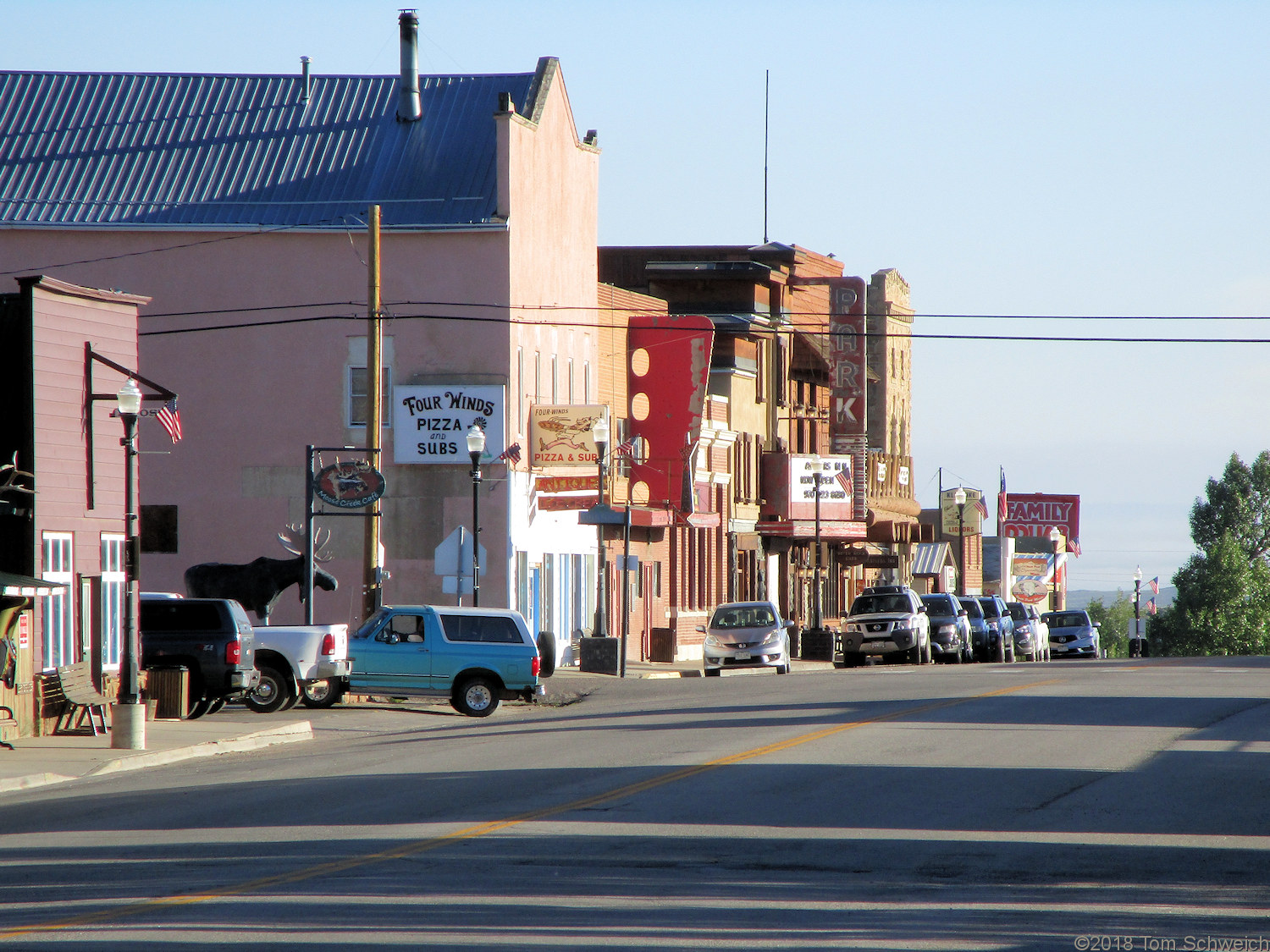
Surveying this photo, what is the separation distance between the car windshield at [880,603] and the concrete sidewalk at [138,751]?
68.7ft

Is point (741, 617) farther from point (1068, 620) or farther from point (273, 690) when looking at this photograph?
point (1068, 620)

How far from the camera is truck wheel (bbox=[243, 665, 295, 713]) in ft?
87.6

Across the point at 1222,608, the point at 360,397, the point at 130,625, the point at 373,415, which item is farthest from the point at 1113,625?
the point at 130,625

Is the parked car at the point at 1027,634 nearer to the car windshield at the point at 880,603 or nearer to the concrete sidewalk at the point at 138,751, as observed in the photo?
the car windshield at the point at 880,603

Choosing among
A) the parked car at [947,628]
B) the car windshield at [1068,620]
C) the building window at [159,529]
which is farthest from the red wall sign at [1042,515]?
the building window at [159,529]

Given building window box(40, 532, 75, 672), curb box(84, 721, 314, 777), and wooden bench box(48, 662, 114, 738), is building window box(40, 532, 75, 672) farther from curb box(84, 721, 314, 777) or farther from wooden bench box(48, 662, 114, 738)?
curb box(84, 721, 314, 777)

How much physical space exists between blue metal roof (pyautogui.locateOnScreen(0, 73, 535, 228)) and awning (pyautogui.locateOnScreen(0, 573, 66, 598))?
65.1 ft

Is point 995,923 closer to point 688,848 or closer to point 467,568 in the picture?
point 688,848

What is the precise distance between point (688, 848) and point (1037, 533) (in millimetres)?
112734

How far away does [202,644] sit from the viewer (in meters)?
24.8

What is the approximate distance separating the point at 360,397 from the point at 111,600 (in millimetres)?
15856

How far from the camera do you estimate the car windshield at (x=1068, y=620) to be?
5803cm

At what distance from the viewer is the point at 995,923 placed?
9.51 metres

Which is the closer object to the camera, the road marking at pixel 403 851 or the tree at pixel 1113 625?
the road marking at pixel 403 851
